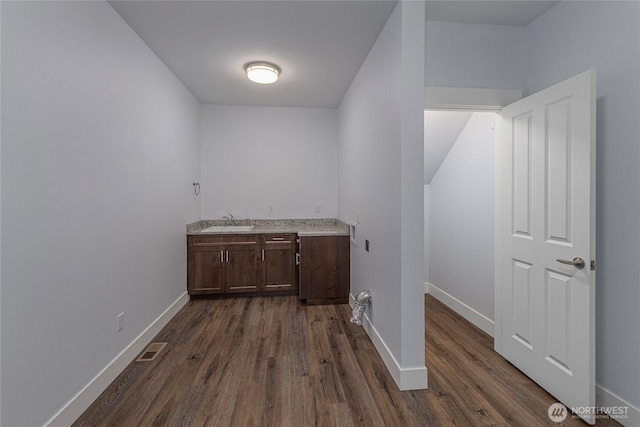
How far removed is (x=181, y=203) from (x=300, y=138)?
1.92 m

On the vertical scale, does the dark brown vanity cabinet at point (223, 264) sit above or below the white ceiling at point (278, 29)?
below

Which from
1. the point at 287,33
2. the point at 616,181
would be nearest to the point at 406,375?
the point at 616,181

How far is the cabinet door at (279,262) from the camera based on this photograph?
391 cm

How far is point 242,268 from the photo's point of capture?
3.87m

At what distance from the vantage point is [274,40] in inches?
100

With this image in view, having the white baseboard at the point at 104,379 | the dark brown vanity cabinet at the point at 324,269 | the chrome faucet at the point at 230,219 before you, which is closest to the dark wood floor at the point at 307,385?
the white baseboard at the point at 104,379

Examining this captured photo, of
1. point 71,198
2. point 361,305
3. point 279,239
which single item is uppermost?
point 71,198

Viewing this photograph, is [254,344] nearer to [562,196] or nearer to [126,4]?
[562,196]

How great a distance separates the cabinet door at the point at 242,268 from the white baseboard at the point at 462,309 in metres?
2.28

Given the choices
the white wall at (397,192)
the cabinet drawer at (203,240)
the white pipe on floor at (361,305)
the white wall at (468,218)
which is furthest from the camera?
the cabinet drawer at (203,240)

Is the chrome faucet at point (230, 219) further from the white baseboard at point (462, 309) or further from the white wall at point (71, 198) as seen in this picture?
the white baseboard at point (462, 309)

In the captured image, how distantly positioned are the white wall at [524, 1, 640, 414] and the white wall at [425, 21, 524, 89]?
18.2 inches

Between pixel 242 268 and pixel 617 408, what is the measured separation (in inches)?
137

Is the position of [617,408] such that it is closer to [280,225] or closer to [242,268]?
[242,268]
